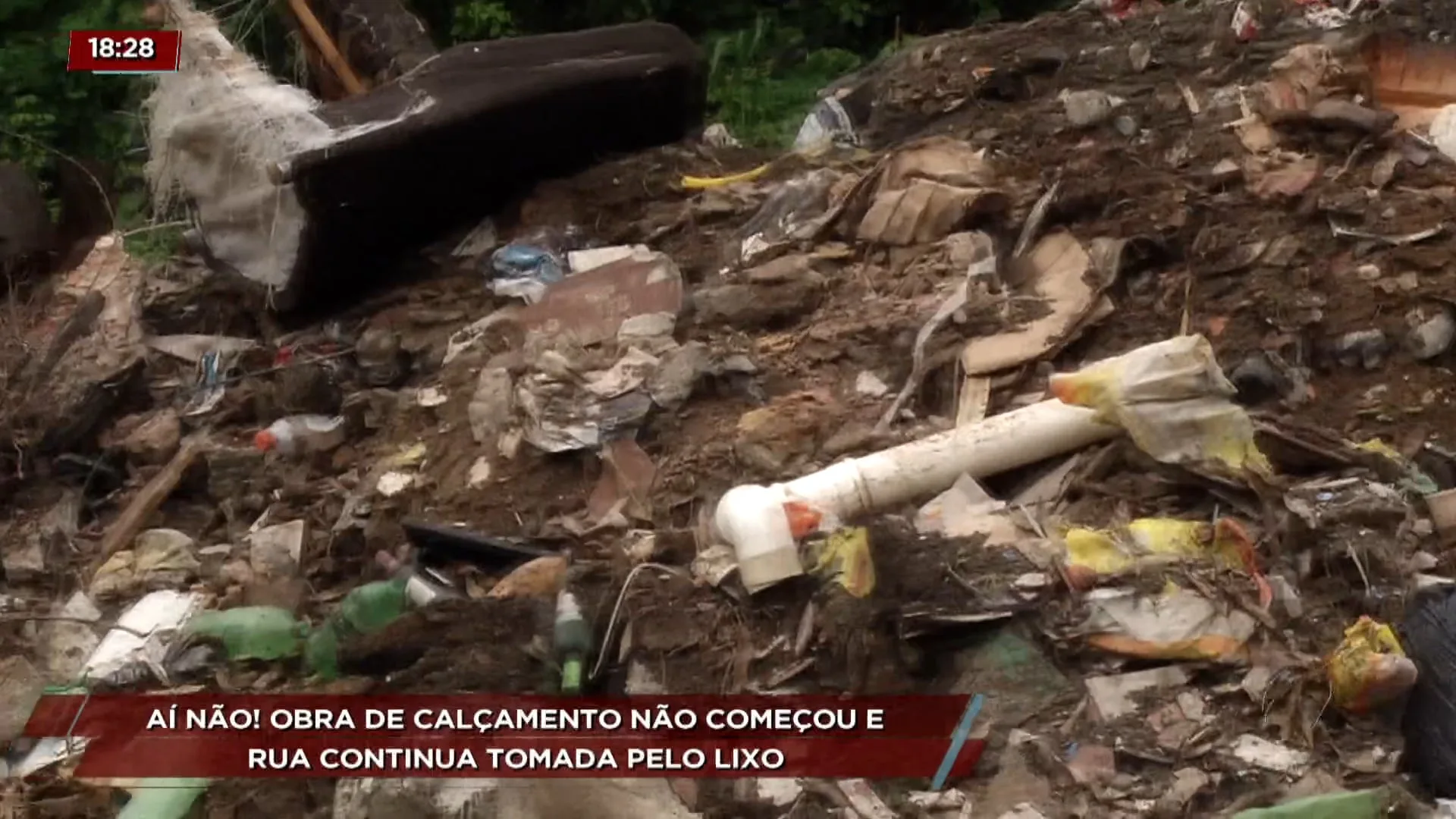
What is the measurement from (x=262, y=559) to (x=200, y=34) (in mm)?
1757

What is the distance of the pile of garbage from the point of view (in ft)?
8.26

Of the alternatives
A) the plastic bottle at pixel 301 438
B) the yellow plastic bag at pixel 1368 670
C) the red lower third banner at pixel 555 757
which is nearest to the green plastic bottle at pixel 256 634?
the red lower third banner at pixel 555 757

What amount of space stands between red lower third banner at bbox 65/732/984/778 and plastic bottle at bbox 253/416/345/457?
3.88 ft

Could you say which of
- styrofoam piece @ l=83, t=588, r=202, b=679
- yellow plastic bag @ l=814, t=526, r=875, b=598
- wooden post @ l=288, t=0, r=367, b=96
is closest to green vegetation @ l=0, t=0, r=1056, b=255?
wooden post @ l=288, t=0, r=367, b=96

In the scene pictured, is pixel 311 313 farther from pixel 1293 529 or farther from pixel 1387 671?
pixel 1387 671

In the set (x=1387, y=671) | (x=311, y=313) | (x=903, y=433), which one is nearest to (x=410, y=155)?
(x=311, y=313)

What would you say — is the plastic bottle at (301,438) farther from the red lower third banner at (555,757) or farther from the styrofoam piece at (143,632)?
the red lower third banner at (555,757)

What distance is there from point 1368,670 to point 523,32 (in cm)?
596

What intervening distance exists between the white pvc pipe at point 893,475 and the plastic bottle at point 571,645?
331 millimetres

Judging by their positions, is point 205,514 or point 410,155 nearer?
point 205,514

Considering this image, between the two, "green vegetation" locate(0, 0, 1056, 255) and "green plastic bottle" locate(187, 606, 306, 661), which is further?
"green vegetation" locate(0, 0, 1056, 255)

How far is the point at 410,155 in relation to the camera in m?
4.14

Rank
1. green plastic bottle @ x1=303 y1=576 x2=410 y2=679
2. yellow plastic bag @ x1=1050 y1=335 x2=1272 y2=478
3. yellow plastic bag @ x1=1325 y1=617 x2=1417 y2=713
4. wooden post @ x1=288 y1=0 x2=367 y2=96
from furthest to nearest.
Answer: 1. wooden post @ x1=288 y1=0 x2=367 y2=96
2. green plastic bottle @ x1=303 y1=576 x2=410 y2=679
3. yellow plastic bag @ x1=1050 y1=335 x2=1272 y2=478
4. yellow plastic bag @ x1=1325 y1=617 x2=1417 y2=713

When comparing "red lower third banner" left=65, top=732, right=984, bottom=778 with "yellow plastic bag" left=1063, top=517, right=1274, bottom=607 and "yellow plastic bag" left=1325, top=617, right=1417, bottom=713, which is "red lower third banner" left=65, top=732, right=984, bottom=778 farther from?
"yellow plastic bag" left=1325, top=617, right=1417, bottom=713
